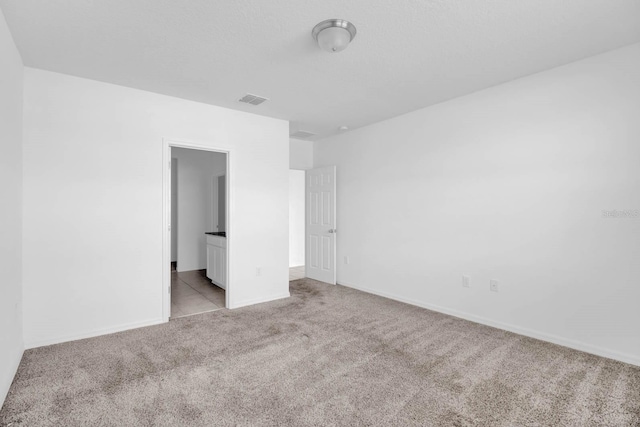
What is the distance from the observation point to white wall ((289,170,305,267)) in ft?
23.6

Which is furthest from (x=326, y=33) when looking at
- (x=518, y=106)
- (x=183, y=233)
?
(x=183, y=233)

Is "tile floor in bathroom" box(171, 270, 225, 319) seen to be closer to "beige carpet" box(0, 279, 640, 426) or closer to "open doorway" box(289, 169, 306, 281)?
"beige carpet" box(0, 279, 640, 426)

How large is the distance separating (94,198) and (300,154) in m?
3.43

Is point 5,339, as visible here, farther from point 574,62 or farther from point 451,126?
point 574,62

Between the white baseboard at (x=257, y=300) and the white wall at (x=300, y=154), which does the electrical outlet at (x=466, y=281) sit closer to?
the white baseboard at (x=257, y=300)

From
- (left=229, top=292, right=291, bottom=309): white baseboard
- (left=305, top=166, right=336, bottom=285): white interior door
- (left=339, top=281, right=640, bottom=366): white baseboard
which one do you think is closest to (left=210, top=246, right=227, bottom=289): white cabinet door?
(left=229, top=292, right=291, bottom=309): white baseboard

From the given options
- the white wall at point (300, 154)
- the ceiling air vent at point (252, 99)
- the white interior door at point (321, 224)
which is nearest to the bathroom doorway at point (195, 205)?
the white wall at point (300, 154)

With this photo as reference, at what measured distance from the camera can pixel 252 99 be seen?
3.67 metres

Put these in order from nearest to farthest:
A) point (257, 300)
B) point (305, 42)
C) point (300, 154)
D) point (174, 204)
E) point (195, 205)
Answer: point (305, 42) < point (257, 300) < point (300, 154) < point (195, 205) < point (174, 204)

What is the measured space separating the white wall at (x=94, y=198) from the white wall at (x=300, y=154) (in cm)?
182

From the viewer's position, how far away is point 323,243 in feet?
18.3

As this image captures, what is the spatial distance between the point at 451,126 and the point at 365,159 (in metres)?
1.46

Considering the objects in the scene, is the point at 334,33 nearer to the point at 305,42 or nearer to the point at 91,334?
the point at 305,42

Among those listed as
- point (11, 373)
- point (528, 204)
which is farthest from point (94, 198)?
point (528, 204)
